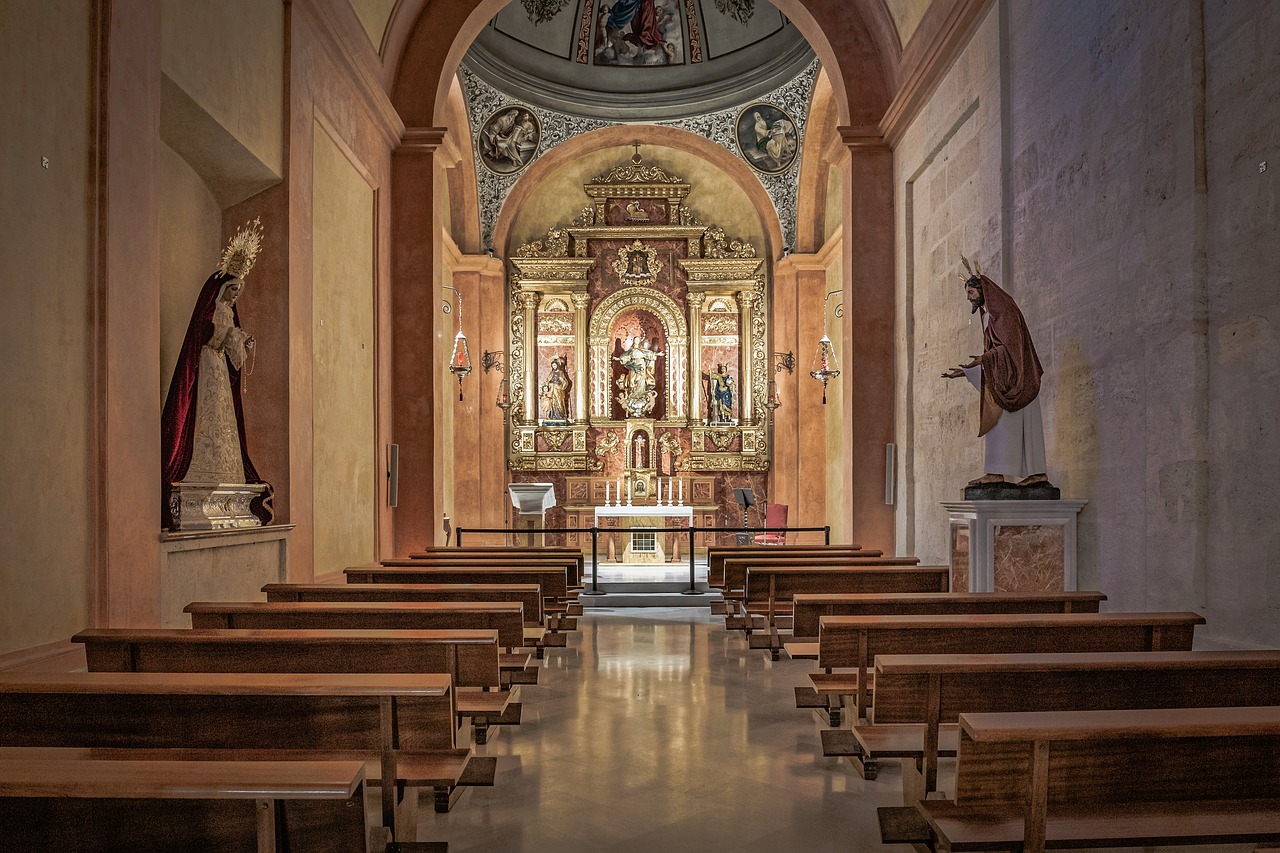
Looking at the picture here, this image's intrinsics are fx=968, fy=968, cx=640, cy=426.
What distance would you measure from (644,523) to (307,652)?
12.8 metres

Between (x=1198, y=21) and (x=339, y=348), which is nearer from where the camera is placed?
(x=1198, y=21)

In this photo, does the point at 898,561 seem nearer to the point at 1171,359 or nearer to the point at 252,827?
the point at 1171,359

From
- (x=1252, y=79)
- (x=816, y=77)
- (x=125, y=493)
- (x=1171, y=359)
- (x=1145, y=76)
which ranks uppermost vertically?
(x=816, y=77)

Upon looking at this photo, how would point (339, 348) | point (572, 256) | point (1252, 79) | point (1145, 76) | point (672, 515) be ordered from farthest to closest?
1. point (572, 256)
2. point (672, 515)
3. point (339, 348)
4. point (1145, 76)
5. point (1252, 79)

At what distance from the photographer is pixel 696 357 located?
58.5 ft

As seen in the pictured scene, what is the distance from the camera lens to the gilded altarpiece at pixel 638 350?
57.6ft

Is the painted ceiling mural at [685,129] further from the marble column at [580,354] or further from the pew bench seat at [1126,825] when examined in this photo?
the pew bench seat at [1126,825]

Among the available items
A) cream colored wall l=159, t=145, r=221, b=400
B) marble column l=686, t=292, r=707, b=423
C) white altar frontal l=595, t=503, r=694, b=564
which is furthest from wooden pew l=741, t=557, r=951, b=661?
marble column l=686, t=292, r=707, b=423

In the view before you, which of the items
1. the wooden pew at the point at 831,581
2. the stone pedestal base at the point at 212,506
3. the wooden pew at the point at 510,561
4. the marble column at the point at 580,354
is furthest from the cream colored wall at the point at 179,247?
the marble column at the point at 580,354

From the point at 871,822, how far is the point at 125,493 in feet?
12.9

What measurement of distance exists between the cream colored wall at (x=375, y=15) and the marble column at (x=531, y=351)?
313 inches

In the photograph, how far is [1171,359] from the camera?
5.03m

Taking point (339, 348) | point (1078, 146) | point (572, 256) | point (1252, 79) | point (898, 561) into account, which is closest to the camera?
point (1252, 79)

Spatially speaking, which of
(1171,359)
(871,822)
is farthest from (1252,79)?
(871,822)
